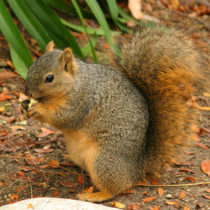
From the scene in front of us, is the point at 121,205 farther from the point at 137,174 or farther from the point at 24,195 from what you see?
the point at 24,195

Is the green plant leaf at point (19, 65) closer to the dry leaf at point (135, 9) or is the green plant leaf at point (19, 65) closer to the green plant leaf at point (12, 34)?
the green plant leaf at point (12, 34)

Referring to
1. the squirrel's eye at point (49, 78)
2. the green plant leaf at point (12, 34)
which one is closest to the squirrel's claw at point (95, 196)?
the squirrel's eye at point (49, 78)

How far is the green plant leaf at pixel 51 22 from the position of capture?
3.39 meters

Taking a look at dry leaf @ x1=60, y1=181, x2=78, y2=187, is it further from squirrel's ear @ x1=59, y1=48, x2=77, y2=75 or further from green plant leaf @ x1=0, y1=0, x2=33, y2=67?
green plant leaf @ x1=0, y1=0, x2=33, y2=67

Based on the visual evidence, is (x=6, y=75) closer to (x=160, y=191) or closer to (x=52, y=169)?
(x=52, y=169)

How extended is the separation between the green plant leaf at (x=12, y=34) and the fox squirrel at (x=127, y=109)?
77 centimetres

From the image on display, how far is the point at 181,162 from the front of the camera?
2838 millimetres

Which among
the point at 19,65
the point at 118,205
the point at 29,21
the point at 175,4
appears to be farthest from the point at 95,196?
the point at 175,4

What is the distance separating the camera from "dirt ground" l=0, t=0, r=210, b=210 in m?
2.50

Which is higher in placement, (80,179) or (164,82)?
(164,82)

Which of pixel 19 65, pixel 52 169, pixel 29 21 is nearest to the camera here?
pixel 52 169

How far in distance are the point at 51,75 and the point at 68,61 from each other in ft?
0.50

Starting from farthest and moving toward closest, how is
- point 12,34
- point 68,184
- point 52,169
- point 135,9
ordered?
point 135,9
point 12,34
point 52,169
point 68,184

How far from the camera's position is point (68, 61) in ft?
7.80
